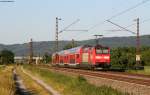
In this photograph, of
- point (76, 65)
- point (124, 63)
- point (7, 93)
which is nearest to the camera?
point (7, 93)

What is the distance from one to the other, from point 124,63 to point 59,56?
38.3 ft

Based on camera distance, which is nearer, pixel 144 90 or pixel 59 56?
pixel 144 90

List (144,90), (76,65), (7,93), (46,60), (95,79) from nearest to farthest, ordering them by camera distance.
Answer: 1. (144,90)
2. (7,93)
3. (95,79)
4. (76,65)
5. (46,60)

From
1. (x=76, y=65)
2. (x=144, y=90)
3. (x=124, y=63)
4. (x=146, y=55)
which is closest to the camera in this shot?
(x=144, y=90)

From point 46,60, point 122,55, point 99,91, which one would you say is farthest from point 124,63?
point 46,60

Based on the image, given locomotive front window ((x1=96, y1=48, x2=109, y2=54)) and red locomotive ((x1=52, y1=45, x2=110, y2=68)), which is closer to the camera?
red locomotive ((x1=52, y1=45, x2=110, y2=68))

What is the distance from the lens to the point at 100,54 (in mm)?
60156

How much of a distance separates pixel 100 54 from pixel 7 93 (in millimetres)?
35738

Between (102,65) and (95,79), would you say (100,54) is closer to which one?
(102,65)

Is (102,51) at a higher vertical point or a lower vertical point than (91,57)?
higher

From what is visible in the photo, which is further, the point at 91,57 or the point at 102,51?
the point at 102,51

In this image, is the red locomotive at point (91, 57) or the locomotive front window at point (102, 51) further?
the locomotive front window at point (102, 51)

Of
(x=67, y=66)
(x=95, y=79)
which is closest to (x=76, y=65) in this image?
(x=67, y=66)

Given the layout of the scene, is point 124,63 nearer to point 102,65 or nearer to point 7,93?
point 102,65
